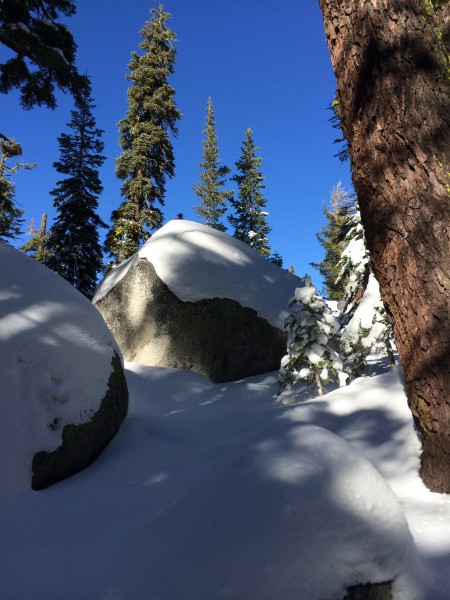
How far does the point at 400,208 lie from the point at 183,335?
7.67m

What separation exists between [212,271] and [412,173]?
7.92m

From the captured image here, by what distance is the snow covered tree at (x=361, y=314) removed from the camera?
267 inches

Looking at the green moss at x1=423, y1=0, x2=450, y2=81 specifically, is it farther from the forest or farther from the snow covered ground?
the snow covered ground

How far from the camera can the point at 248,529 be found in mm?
2008

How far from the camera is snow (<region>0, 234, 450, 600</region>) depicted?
1.90 metres

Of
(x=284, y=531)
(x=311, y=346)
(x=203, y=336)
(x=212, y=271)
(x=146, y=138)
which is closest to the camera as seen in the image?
(x=284, y=531)

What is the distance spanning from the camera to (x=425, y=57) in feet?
8.75

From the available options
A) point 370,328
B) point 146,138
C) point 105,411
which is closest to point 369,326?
point 370,328

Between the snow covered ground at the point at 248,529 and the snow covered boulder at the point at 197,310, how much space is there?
5822mm

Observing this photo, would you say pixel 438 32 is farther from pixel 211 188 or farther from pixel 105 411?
pixel 211 188

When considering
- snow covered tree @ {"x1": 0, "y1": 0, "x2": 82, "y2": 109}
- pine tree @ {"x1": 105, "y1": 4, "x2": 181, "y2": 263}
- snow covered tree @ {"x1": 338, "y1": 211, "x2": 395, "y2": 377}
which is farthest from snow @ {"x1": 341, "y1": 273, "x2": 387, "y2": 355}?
pine tree @ {"x1": 105, "y1": 4, "x2": 181, "y2": 263}

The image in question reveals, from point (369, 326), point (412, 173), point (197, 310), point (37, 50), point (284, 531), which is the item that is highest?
point (37, 50)

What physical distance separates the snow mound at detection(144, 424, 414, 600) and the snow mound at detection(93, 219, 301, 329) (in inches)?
303

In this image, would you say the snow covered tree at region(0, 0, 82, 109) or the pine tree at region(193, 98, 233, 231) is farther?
the pine tree at region(193, 98, 233, 231)
